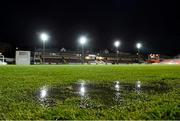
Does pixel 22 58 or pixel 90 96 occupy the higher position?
pixel 22 58

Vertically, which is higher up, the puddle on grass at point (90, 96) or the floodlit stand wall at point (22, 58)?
the floodlit stand wall at point (22, 58)

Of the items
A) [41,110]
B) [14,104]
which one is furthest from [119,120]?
[14,104]

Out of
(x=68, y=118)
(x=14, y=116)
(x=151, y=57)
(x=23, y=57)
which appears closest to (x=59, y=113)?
(x=68, y=118)

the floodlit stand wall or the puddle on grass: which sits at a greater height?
the floodlit stand wall

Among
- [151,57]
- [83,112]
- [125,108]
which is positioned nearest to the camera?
[83,112]

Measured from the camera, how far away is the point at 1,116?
3.92m

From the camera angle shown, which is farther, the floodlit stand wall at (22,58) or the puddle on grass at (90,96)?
the floodlit stand wall at (22,58)

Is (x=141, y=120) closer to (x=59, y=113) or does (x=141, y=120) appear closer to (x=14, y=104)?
(x=59, y=113)

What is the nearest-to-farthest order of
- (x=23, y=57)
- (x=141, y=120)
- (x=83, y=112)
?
(x=141, y=120), (x=83, y=112), (x=23, y=57)

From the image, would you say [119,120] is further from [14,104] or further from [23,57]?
[23,57]

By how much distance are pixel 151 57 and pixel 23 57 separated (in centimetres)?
4740

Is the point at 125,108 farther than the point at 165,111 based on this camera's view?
Yes

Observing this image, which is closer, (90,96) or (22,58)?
(90,96)

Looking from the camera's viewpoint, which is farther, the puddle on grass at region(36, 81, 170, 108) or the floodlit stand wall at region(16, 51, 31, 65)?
the floodlit stand wall at region(16, 51, 31, 65)
